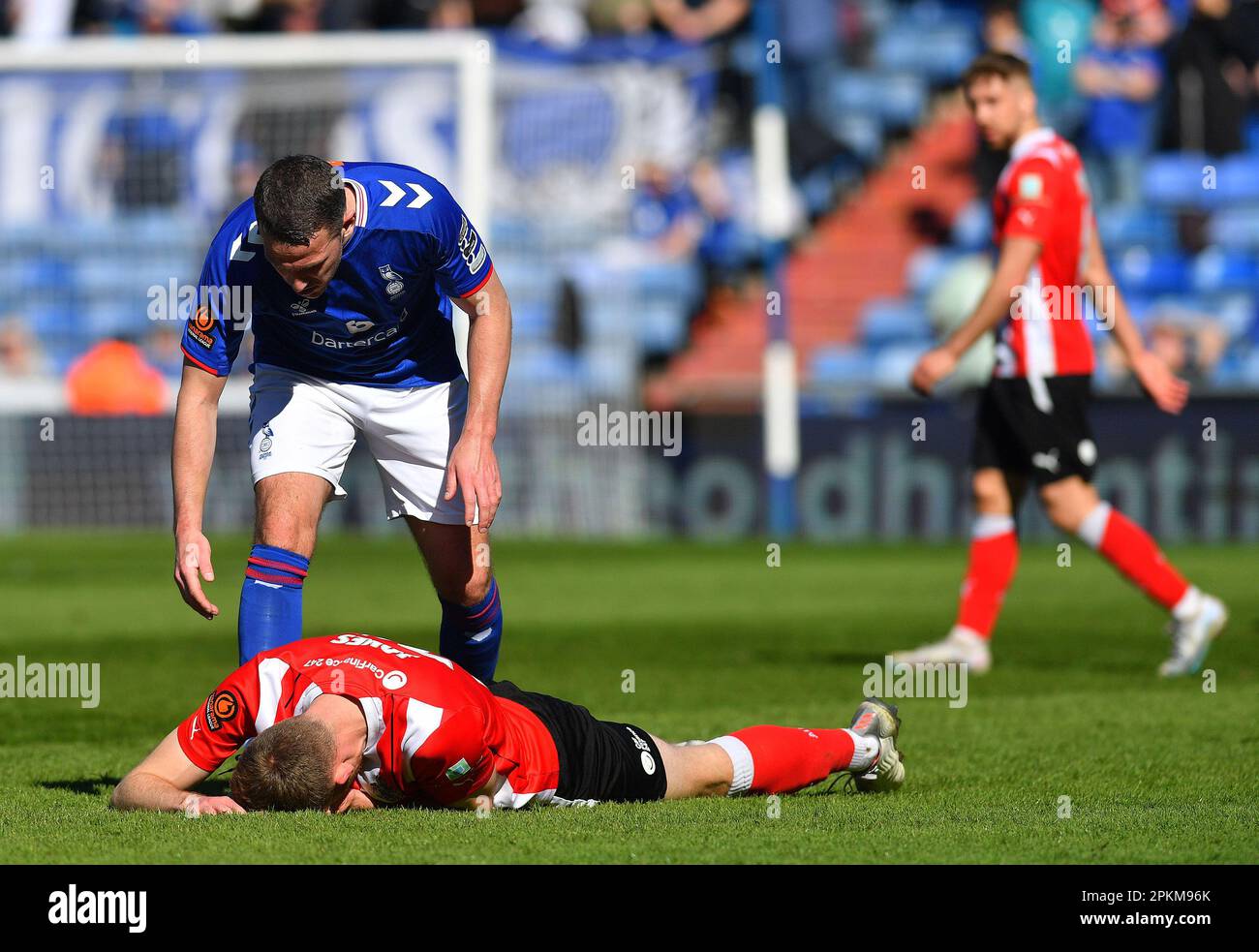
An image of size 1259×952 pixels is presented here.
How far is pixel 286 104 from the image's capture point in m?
16.1

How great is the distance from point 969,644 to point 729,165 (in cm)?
1297

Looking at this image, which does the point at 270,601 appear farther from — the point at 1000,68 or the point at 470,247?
the point at 1000,68

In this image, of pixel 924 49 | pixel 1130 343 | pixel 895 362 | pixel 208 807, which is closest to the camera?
pixel 208 807

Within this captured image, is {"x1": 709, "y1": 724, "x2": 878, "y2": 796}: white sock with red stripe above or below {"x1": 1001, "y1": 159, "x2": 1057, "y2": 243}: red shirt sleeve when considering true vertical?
below

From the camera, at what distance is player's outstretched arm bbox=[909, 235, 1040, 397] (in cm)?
723

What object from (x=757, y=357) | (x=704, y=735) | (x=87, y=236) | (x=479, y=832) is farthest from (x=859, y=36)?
(x=479, y=832)

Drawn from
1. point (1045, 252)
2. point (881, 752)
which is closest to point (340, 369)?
point (881, 752)

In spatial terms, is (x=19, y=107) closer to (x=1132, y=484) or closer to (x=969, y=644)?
(x=1132, y=484)

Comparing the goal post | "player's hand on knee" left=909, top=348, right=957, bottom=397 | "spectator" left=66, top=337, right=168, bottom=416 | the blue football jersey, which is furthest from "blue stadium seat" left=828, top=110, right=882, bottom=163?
the blue football jersey

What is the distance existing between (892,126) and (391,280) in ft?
52.2

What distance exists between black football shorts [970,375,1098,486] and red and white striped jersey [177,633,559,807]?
12.1ft

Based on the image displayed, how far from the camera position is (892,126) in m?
20.5

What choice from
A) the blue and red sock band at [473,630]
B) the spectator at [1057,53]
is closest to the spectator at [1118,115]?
the spectator at [1057,53]

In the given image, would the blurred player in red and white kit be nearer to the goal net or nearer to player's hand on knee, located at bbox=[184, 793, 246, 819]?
player's hand on knee, located at bbox=[184, 793, 246, 819]
